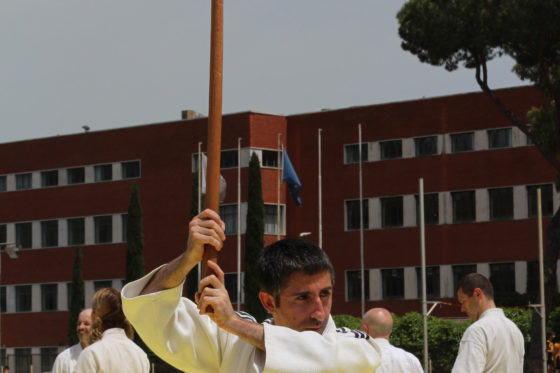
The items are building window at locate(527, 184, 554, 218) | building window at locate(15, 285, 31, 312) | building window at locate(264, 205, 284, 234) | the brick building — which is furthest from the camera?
building window at locate(15, 285, 31, 312)

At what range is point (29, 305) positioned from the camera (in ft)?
231

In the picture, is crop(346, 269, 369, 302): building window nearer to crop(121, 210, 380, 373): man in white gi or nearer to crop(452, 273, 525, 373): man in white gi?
crop(452, 273, 525, 373): man in white gi

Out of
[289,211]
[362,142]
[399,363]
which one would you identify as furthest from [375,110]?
[399,363]

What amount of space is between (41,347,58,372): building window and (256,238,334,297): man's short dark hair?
214 ft

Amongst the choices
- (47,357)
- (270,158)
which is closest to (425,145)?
(270,158)

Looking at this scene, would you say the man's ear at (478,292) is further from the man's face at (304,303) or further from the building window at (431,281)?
the building window at (431,281)

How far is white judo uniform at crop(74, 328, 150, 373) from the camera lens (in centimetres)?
873

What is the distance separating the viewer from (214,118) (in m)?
4.55

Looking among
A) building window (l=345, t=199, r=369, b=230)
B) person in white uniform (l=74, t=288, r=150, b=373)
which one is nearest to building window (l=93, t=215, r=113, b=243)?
building window (l=345, t=199, r=369, b=230)

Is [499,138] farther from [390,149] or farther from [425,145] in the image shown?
[390,149]

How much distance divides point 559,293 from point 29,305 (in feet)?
99.1

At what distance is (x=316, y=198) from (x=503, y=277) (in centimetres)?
999

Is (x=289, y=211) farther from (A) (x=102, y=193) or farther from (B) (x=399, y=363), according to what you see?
(B) (x=399, y=363)

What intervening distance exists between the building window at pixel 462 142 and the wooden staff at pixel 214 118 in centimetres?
5356
